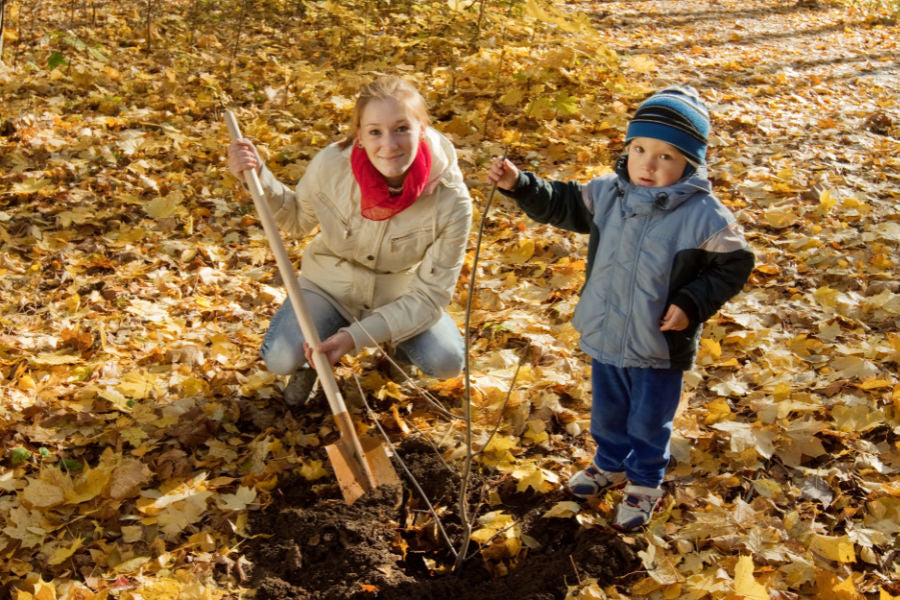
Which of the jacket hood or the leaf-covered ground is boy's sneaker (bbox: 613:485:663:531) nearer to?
the leaf-covered ground

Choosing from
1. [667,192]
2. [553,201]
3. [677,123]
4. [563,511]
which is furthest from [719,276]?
[563,511]

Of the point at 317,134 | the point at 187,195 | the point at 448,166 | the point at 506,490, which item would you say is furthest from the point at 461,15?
the point at 506,490

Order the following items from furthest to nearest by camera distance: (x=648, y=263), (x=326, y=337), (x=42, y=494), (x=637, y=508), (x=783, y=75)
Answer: (x=783, y=75) → (x=326, y=337) → (x=42, y=494) → (x=637, y=508) → (x=648, y=263)

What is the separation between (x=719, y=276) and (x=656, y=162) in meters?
0.36

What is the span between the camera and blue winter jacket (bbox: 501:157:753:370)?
202 cm

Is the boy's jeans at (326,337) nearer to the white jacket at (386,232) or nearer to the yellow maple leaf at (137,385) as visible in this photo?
→ the white jacket at (386,232)

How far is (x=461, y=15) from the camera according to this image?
24.2 ft

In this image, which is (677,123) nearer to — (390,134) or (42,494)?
(390,134)

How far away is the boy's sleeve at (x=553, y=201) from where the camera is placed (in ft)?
7.34

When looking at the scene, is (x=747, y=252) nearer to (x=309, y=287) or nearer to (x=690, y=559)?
(x=690, y=559)

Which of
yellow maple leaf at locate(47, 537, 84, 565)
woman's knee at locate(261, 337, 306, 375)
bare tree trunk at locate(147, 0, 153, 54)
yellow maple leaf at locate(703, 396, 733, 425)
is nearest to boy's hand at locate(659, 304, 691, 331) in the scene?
yellow maple leaf at locate(703, 396, 733, 425)

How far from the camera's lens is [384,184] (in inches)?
107

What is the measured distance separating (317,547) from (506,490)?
707 mm

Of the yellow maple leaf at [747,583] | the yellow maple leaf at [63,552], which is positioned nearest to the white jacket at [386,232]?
the yellow maple leaf at [63,552]
